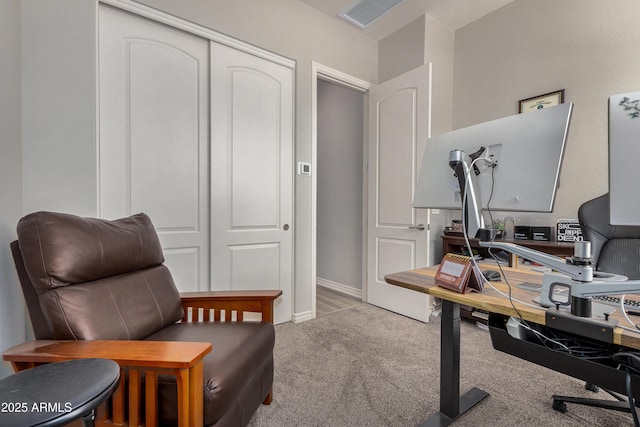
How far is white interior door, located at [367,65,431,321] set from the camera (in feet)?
9.00

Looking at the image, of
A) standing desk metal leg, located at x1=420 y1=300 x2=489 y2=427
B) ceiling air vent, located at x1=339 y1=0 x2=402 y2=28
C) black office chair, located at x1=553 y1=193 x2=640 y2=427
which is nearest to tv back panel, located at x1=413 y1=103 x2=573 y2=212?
standing desk metal leg, located at x1=420 y1=300 x2=489 y2=427

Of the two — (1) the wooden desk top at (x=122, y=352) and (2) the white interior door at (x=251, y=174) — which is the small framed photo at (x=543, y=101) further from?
(1) the wooden desk top at (x=122, y=352)

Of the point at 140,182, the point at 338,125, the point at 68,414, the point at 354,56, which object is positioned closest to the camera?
the point at 68,414

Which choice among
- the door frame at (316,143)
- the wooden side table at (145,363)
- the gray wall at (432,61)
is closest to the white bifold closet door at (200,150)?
the door frame at (316,143)

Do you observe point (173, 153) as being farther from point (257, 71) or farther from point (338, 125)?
point (338, 125)

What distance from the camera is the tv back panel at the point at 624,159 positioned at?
756 mm

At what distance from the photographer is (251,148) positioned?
2.47 meters

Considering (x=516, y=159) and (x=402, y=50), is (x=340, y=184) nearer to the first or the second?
(x=402, y=50)

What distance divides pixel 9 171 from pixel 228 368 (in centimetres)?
141

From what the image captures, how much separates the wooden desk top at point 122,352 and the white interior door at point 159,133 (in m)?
1.06

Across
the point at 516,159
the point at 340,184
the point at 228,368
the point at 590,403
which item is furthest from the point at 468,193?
the point at 340,184

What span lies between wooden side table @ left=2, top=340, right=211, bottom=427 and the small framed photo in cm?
296

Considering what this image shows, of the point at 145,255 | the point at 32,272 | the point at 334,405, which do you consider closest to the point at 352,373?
the point at 334,405

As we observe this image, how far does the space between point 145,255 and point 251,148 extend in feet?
4.09
